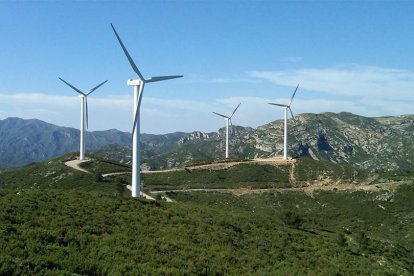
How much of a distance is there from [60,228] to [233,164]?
111m

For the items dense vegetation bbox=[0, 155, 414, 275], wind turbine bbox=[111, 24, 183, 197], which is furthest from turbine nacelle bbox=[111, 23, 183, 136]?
dense vegetation bbox=[0, 155, 414, 275]

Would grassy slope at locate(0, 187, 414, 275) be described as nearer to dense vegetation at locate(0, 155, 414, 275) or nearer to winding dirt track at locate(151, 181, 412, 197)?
dense vegetation at locate(0, 155, 414, 275)

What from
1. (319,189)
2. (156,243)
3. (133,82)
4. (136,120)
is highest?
(133,82)

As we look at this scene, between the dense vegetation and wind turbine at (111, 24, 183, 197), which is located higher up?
wind turbine at (111, 24, 183, 197)

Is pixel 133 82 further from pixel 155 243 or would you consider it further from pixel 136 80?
pixel 155 243

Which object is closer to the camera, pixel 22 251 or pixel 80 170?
pixel 22 251

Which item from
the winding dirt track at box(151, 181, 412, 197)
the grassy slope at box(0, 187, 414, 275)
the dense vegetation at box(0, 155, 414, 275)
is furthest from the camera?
the winding dirt track at box(151, 181, 412, 197)

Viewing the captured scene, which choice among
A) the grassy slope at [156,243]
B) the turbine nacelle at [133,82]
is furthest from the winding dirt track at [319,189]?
the turbine nacelle at [133,82]

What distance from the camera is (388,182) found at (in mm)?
114750

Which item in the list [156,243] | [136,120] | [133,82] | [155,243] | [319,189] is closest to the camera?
[155,243]

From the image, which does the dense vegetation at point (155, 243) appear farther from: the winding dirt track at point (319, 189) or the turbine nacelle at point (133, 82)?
the winding dirt track at point (319, 189)

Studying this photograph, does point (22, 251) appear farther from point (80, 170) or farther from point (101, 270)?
point (80, 170)

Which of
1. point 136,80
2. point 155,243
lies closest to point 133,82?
point 136,80

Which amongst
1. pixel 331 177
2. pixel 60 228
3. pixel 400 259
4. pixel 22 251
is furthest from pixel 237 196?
pixel 22 251
